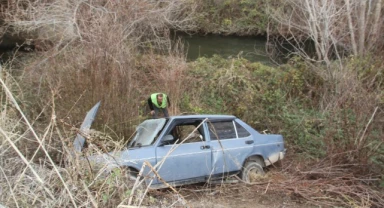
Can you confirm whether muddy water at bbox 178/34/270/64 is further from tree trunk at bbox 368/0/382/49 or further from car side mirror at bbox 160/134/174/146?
car side mirror at bbox 160/134/174/146

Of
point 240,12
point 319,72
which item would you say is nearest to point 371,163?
point 319,72

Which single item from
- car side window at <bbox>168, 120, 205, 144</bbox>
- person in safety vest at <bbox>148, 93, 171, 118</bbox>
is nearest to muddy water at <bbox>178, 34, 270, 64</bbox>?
person in safety vest at <bbox>148, 93, 171, 118</bbox>

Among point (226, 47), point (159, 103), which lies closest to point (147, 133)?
point (159, 103)

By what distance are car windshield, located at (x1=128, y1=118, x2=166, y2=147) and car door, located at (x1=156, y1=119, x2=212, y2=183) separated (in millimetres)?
208

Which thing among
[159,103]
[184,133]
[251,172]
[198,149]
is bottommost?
[251,172]

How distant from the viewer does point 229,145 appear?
8.06 m

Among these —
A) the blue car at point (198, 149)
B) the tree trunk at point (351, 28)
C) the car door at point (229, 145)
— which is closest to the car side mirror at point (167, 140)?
A: the blue car at point (198, 149)

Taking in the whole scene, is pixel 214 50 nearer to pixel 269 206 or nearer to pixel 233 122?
pixel 233 122

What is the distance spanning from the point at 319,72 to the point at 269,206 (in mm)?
8225

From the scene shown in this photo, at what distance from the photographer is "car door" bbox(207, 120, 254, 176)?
25.7 feet

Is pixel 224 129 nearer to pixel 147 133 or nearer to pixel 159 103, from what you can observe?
pixel 147 133

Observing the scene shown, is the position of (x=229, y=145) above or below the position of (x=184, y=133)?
below

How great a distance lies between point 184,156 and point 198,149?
1.12 feet

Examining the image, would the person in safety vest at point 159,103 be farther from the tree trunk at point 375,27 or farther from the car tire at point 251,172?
the tree trunk at point 375,27
